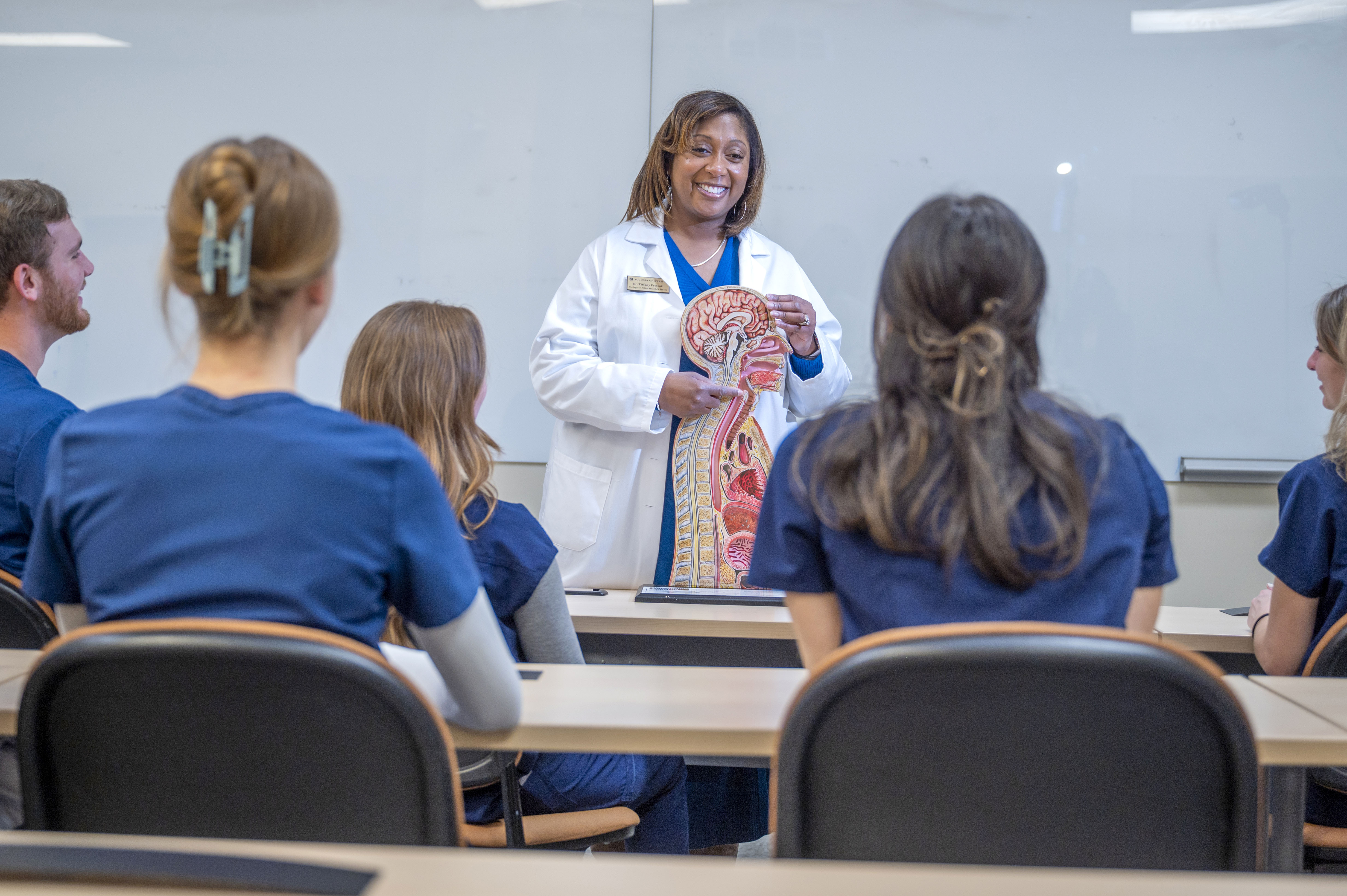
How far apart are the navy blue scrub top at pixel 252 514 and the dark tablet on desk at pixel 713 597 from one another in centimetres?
113

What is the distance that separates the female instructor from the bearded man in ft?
3.56

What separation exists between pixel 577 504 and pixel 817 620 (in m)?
1.67

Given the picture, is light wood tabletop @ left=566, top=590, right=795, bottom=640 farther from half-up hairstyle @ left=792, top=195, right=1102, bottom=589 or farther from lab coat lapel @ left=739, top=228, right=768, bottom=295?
lab coat lapel @ left=739, top=228, right=768, bottom=295

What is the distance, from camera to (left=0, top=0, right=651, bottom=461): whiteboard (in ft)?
11.3

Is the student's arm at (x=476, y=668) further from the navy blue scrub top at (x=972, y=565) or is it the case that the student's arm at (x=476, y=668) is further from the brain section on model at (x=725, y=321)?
the brain section on model at (x=725, y=321)

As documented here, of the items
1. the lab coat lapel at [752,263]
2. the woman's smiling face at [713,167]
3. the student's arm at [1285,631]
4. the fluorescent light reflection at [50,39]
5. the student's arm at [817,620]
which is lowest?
the student's arm at [1285,631]

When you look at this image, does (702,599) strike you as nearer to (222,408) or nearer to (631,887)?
(222,408)

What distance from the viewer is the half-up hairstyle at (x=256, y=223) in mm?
974

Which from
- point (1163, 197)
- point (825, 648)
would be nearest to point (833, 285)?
point (1163, 197)

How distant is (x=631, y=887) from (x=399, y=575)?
429mm

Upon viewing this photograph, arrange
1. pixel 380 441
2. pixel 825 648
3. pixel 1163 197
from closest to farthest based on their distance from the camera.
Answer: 1. pixel 380 441
2. pixel 825 648
3. pixel 1163 197

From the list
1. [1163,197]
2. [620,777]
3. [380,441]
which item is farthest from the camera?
[1163,197]

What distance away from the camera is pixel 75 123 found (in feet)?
11.7

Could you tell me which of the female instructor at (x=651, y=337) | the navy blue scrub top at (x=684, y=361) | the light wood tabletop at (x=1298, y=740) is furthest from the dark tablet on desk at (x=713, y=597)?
the light wood tabletop at (x=1298, y=740)
